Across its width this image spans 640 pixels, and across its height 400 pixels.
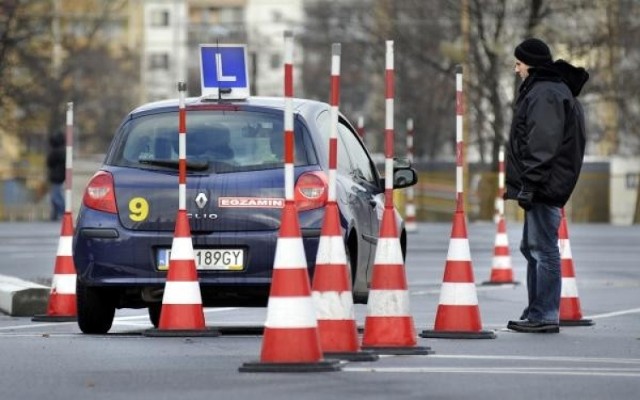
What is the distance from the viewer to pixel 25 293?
16.1 meters

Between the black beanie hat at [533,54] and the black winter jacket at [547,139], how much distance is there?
0.14ft

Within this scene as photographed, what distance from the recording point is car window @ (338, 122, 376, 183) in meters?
14.0

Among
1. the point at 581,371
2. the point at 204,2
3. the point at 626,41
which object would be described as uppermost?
the point at 204,2

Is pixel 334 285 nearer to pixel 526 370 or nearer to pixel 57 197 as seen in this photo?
pixel 526 370

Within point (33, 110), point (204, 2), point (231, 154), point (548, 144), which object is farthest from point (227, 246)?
point (204, 2)

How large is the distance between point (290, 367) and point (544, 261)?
4.18 meters

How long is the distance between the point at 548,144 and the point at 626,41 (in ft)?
146

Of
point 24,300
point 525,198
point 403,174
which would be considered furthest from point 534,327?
point 24,300

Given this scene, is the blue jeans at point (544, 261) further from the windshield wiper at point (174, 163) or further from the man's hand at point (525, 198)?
the windshield wiper at point (174, 163)

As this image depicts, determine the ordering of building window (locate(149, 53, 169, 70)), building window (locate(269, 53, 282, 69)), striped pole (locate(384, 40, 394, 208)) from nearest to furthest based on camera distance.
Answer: striped pole (locate(384, 40, 394, 208)) < building window (locate(269, 53, 282, 69)) < building window (locate(149, 53, 169, 70))

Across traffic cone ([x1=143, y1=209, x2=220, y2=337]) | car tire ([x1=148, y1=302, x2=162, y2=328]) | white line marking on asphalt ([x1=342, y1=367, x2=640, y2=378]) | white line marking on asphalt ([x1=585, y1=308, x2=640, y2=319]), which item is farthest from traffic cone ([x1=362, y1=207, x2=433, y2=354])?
white line marking on asphalt ([x1=585, y1=308, x2=640, y2=319])

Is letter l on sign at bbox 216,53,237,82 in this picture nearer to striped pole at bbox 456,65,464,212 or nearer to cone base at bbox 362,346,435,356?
striped pole at bbox 456,65,464,212

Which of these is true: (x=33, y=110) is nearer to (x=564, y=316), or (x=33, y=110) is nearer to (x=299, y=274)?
(x=564, y=316)

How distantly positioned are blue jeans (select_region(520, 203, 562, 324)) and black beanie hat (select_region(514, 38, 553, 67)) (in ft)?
2.91
